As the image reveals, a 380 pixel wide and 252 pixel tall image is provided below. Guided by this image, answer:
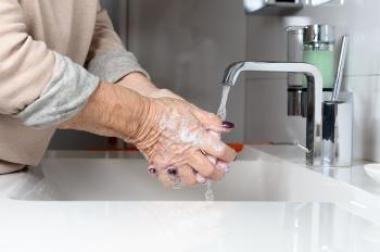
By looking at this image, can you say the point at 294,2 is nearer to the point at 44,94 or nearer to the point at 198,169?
the point at 198,169

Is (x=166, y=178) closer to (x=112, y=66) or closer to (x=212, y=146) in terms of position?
(x=212, y=146)

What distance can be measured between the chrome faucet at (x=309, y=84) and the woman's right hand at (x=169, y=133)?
5.7 inches

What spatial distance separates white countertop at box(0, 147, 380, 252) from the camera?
1.45 feet

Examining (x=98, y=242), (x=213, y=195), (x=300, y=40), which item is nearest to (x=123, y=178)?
(x=213, y=195)

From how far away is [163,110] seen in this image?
2.31 ft

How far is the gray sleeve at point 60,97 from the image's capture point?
0.58 meters

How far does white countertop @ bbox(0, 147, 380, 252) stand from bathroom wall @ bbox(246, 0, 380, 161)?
13.0 inches

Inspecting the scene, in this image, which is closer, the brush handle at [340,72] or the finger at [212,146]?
the finger at [212,146]

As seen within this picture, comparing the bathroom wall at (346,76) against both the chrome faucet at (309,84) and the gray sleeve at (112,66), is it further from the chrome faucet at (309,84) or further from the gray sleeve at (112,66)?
the gray sleeve at (112,66)

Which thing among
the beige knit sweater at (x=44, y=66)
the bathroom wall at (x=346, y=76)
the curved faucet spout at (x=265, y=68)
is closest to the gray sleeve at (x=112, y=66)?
the beige knit sweater at (x=44, y=66)

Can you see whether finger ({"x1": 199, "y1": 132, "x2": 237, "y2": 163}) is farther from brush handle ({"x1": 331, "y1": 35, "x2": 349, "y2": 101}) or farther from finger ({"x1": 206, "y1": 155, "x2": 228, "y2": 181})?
brush handle ({"x1": 331, "y1": 35, "x2": 349, "y2": 101})

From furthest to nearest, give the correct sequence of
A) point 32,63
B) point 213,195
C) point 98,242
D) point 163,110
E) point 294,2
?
1. point 294,2
2. point 213,195
3. point 163,110
4. point 32,63
5. point 98,242

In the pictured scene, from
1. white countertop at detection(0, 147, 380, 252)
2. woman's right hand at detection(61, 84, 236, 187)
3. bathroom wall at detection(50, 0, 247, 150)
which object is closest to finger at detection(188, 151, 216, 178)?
woman's right hand at detection(61, 84, 236, 187)

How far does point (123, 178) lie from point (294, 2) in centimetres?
53
